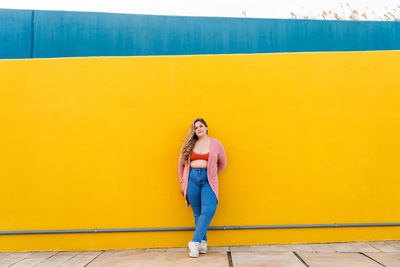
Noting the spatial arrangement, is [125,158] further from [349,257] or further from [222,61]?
[349,257]

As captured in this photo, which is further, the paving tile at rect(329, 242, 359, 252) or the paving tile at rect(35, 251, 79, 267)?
the paving tile at rect(329, 242, 359, 252)

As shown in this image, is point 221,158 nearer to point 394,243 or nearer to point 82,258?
point 82,258

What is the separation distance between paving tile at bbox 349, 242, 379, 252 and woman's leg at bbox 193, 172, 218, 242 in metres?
1.72

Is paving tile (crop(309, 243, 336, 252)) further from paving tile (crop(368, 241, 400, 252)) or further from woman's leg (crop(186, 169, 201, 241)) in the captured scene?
woman's leg (crop(186, 169, 201, 241))

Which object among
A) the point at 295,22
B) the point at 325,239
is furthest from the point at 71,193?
the point at 295,22

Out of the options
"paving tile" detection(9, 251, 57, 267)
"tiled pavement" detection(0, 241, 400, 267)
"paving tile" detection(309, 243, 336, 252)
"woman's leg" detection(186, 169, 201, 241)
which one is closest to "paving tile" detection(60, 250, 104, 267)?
"tiled pavement" detection(0, 241, 400, 267)

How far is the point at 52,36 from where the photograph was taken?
5.17 metres

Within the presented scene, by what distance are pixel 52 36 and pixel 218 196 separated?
14.0 feet

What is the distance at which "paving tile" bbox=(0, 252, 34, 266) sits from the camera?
3.02 m

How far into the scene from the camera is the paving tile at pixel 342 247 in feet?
10.3

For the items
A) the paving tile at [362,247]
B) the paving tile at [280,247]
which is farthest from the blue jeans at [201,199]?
the paving tile at [362,247]

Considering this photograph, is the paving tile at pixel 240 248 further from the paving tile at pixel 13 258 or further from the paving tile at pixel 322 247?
the paving tile at pixel 13 258

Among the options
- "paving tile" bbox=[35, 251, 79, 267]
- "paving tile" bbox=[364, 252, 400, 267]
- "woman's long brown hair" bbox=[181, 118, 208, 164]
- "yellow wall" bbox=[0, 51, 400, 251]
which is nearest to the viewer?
"paving tile" bbox=[364, 252, 400, 267]

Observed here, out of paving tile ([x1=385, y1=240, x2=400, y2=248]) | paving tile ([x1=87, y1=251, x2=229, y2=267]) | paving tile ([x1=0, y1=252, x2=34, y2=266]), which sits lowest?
paving tile ([x1=0, y1=252, x2=34, y2=266])
